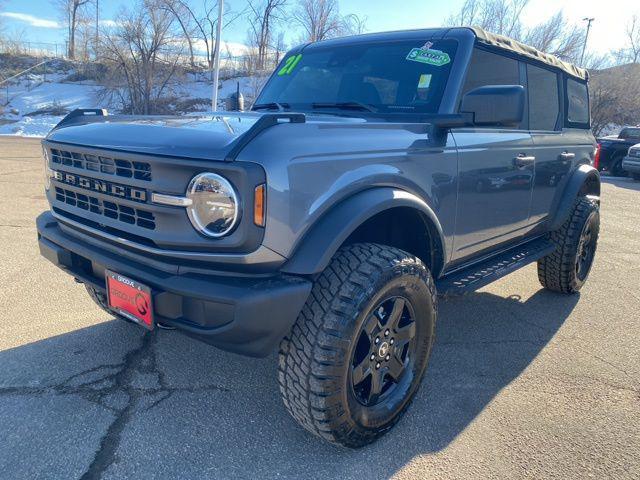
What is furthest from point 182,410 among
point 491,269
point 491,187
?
point 491,187

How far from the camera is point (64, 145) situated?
2521 millimetres

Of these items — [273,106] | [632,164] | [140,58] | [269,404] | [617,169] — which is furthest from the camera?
[140,58]

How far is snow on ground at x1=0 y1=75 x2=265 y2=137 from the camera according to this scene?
2795 centimetres

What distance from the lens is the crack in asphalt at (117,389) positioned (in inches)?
95.9

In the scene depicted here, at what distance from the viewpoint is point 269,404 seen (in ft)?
8.92

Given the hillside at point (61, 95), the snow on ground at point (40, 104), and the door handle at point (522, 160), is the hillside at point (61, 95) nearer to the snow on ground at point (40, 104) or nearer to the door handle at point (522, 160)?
the snow on ground at point (40, 104)

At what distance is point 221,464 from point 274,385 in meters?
0.71

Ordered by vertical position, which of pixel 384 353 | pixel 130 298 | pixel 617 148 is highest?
pixel 130 298

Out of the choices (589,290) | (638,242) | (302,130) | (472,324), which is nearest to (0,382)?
(302,130)

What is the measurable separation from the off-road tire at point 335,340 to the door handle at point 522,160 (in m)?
1.54

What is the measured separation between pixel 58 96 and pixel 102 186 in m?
36.5

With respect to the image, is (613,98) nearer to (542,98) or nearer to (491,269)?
(542,98)

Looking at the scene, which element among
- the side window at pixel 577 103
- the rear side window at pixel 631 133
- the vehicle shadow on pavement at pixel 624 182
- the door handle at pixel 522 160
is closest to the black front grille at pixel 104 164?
the door handle at pixel 522 160

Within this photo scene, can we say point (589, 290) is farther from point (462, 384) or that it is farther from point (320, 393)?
point (320, 393)
